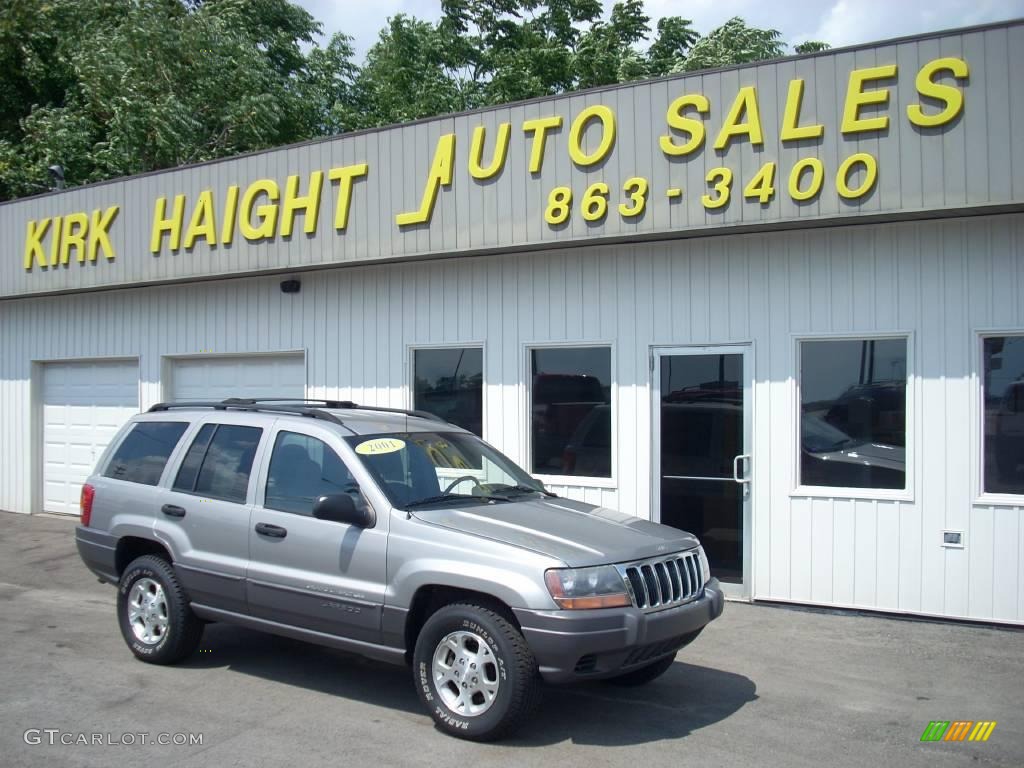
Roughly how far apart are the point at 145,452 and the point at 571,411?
4238mm

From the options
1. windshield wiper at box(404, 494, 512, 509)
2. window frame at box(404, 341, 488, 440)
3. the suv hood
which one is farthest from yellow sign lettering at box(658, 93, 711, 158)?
windshield wiper at box(404, 494, 512, 509)

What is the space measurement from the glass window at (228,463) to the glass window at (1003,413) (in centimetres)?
590

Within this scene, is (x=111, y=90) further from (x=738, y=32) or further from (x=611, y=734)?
(x=611, y=734)

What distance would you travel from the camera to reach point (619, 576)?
5098 mm

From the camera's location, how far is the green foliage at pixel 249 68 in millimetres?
19203

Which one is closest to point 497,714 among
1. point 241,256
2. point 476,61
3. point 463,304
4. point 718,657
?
point 718,657

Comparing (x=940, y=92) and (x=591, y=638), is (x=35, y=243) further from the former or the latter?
(x=940, y=92)

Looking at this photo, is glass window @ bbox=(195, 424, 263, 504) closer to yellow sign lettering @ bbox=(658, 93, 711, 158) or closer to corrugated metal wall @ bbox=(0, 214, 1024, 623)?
corrugated metal wall @ bbox=(0, 214, 1024, 623)

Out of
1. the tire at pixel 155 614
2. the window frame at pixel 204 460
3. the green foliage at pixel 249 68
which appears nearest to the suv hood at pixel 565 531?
the window frame at pixel 204 460

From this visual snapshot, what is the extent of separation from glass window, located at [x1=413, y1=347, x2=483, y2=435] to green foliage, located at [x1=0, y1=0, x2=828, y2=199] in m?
11.0

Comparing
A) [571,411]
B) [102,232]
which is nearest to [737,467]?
[571,411]

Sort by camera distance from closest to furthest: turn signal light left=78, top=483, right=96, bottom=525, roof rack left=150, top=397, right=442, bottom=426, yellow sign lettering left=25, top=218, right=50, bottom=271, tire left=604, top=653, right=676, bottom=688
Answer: tire left=604, top=653, right=676, bottom=688, roof rack left=150, top=397, right=442, bottom=426, turn signal light left=78, top=483, right=96, bottom=525, yellow sign lettering left=25, top=218, right=50, bottom=271

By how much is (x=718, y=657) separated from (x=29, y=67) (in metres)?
20.9

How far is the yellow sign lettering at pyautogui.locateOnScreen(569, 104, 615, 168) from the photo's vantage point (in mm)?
8727
